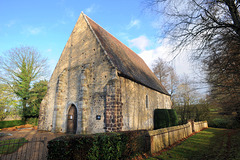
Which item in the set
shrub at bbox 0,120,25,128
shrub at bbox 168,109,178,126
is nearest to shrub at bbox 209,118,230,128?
shrub at bbox 168,109,178,126

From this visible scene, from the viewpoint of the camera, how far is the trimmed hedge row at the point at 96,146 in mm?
4043

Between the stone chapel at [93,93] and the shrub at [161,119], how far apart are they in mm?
734

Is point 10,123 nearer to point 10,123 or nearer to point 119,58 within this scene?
point 10,123

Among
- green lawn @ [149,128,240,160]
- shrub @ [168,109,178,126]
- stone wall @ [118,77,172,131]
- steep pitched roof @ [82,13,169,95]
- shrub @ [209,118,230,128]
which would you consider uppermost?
steep pitched roof @ [82,13,169,95]

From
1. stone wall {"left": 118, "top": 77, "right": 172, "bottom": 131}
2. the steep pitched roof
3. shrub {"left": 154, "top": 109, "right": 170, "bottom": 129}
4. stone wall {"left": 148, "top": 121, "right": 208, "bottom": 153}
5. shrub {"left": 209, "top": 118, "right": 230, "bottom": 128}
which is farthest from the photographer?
Answer: shrub {"left": 209, "top": 118, "right": 230, "bottom": 128}

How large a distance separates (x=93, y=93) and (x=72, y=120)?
3.12 meters

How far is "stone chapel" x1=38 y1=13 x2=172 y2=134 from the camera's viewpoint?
345 inches

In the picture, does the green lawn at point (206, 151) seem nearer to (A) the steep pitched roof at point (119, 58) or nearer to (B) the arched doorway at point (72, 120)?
(A) the steep pitched roof at point (119, 58)

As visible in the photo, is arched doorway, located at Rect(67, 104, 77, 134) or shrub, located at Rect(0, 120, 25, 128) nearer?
arched doorway, located at Rect(67, 104, 77, 134)

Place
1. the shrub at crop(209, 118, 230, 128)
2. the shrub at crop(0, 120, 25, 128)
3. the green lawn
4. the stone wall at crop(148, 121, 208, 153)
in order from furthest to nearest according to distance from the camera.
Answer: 1. the shrub at crop(209, 118, 230, 128)
2. the shrub at crop(0, 120, 25, 128)
3. the stone wall at crop(148, 121, 208, 153)
4. the green lawn

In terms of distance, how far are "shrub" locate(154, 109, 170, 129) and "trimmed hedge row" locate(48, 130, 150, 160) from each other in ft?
25.2

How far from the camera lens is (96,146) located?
455cm

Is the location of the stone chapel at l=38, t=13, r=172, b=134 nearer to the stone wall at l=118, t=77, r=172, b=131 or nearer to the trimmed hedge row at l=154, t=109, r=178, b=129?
the stone wall at l=118, t=77, r=172, b=131

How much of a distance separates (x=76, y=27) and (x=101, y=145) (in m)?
12.2
